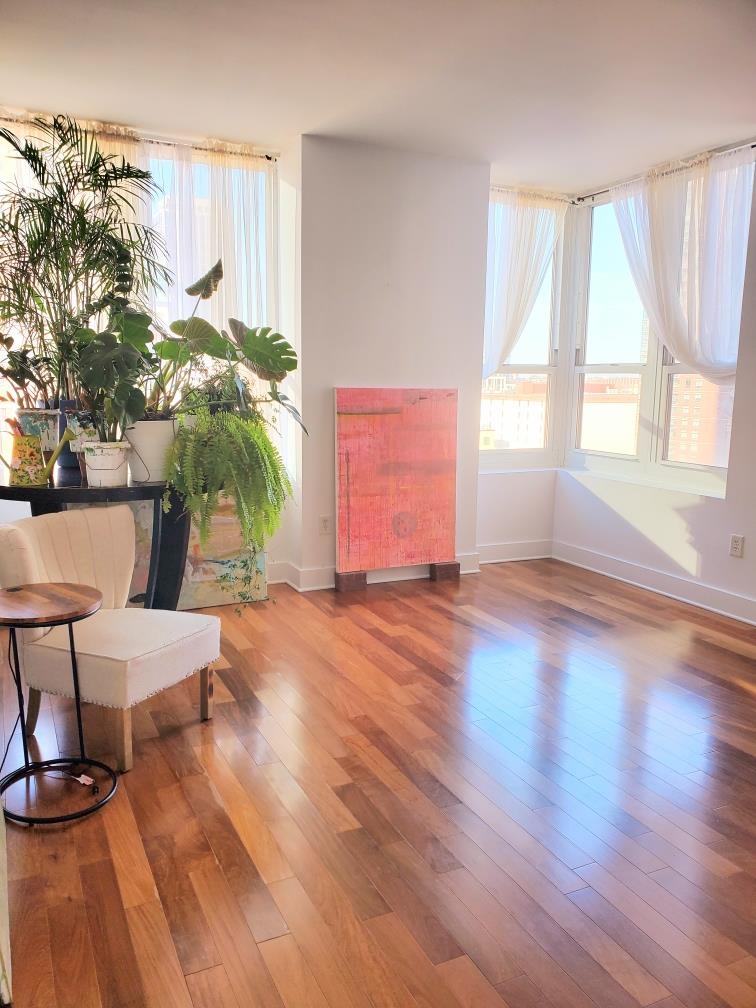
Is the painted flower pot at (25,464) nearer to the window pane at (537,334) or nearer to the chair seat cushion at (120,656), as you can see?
the chair seat cushion at (120,656)

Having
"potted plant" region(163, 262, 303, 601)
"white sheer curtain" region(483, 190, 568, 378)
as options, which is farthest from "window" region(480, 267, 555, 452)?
"potted plant" region(163, 262, 303, 601)

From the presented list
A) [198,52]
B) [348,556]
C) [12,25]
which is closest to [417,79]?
[198,52]

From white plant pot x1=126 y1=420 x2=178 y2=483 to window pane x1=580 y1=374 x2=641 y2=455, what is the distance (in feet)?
10.7

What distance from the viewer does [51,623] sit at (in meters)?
2.12

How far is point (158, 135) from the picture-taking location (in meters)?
4.27

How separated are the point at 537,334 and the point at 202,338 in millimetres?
3058

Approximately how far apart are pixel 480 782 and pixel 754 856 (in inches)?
31.8

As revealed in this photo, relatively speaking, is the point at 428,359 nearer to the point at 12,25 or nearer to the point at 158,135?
the point at 158,135

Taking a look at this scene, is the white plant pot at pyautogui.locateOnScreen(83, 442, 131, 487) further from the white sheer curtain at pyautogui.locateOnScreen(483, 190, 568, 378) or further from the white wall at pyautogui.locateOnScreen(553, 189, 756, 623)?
the white wall at pyautogui.locateOnScreen(553, 189, 756, 623)

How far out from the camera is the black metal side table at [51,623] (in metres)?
2.15

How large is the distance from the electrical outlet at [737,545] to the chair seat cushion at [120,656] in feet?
9.84

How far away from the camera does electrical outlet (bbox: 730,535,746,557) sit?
4.24 meters

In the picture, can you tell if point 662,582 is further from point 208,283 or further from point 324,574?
point 208,283

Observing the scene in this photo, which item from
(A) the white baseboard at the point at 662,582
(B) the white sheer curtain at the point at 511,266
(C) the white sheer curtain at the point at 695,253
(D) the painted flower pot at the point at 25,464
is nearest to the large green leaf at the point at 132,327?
(D) the painted flower pot at the point at 25,464
